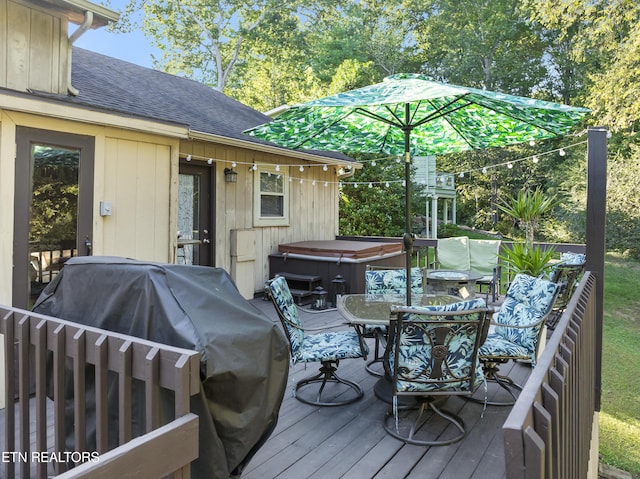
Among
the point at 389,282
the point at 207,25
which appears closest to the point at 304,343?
the point at 389,282

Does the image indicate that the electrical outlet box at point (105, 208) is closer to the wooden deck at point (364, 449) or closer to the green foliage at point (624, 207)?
the wooden deck at point (364, 449)

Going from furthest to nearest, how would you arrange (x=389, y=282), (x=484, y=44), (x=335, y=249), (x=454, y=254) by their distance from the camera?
(x=484, y=44) → (x=454, y=254) → (x=335, y=249) → (x=389, y=282)

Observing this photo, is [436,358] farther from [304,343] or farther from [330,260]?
[330,260]

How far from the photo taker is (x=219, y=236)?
671 centimetres

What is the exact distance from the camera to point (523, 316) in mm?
3549

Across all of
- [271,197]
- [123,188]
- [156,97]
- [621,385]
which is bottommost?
[621,385]

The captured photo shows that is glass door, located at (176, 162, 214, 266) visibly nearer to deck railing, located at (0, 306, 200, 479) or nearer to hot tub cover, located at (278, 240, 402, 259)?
hot tub cover, located at (278, 240, 402, 259)

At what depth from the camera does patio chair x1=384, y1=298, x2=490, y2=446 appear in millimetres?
2521

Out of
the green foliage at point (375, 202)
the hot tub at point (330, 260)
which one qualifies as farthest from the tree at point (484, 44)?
the hot tub at point (330, 260)

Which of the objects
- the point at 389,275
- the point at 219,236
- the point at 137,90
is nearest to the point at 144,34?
the point at 137,90

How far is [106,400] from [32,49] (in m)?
3.37

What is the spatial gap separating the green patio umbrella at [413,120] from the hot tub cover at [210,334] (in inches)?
60.9

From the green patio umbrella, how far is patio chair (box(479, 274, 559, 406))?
745mm

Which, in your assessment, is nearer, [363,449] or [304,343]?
[363,449]
